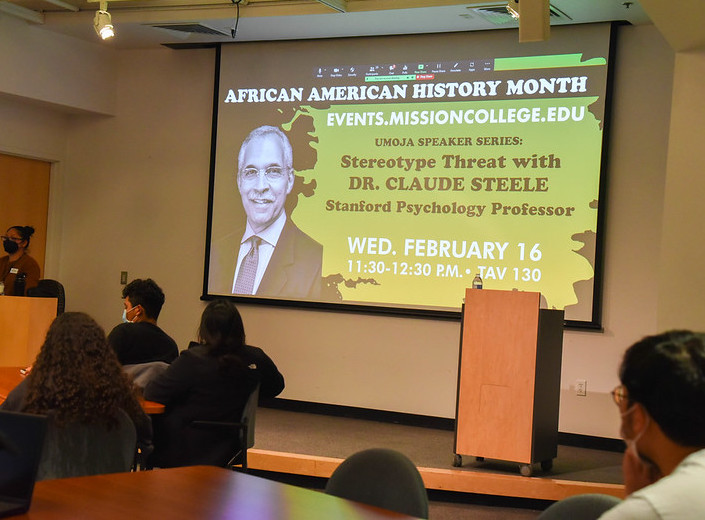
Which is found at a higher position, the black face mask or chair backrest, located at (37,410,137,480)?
the black face mask

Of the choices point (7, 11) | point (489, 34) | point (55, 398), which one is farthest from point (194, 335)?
point (55, 398)

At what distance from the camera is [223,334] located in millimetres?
3789

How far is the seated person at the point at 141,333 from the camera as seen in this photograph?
13.7ft

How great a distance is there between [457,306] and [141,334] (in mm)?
3098

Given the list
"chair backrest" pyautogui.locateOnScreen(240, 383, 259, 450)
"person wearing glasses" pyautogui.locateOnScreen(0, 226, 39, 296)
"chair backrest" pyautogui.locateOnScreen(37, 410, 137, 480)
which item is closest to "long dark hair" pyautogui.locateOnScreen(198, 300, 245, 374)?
"chair backrest" pyautogui.locateOnScreen(240, 383, 259, 450)

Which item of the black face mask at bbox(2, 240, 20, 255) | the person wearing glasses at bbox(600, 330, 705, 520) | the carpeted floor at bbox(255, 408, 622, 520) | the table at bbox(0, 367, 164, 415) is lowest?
the carpeted floor at bbox(255, 408, 622, 520)

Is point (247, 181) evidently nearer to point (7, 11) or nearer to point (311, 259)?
point (311, 259)

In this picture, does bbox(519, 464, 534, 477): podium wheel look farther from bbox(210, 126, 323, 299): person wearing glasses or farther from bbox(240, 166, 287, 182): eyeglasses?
bbox(240, 166, 287, 182): eyeglasses

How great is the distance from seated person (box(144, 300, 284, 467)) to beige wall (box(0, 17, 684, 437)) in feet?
7.97

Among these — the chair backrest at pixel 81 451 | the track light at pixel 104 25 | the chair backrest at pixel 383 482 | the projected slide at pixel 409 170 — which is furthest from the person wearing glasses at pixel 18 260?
the chair backrest at pixel 383 482

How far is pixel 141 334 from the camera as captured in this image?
423 cm

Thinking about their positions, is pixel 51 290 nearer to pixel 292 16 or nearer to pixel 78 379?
pixel 292 16

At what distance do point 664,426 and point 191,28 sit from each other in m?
6.20

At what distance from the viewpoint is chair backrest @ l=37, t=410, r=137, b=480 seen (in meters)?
2.93
